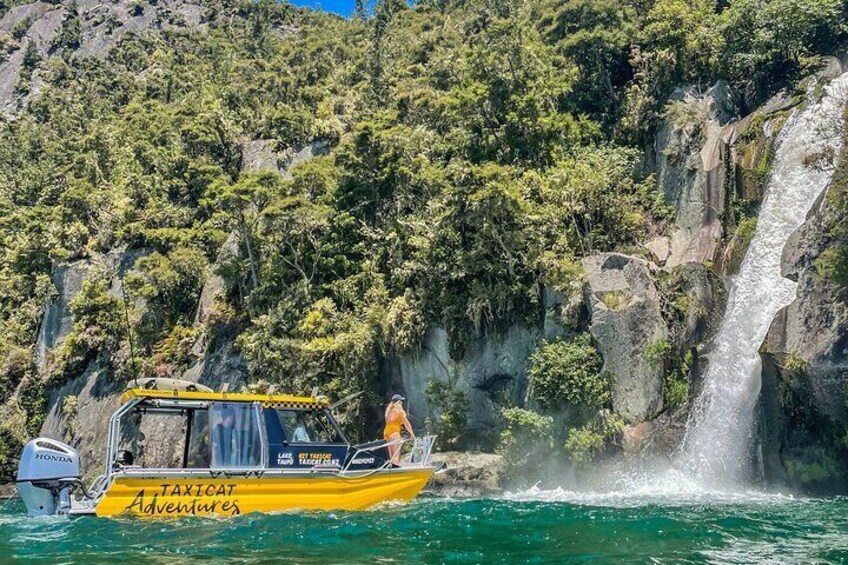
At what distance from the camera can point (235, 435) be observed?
15.0 m

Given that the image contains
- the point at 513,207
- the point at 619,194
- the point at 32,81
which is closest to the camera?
the point at 513,207

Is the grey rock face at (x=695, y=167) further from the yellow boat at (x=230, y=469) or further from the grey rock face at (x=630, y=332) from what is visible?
the yellow boat at (x=230, y=469)

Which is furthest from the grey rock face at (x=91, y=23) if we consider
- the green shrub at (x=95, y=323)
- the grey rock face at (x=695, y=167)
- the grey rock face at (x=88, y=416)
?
the grey rock face at (x=695, y=167)

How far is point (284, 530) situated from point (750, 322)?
51.7 ft

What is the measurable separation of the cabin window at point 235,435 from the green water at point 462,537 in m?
1.32

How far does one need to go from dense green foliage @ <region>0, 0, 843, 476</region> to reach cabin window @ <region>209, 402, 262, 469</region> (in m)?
10.7

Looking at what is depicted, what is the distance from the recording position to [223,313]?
34.5 m

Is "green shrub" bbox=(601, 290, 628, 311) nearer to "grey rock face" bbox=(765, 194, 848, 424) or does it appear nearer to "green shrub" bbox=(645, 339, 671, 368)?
"green shrub" bbox=(645, 339, 671, 368)

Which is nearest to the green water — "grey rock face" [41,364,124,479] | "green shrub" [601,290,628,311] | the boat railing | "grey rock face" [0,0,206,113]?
the boat railing

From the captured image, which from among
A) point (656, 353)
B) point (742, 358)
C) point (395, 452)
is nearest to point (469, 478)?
point (395, 452)

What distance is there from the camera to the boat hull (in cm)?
1363

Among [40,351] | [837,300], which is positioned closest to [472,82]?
[837,300]

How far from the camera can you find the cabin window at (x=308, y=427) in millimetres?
15648

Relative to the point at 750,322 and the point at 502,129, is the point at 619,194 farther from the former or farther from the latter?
the point at 750,322
